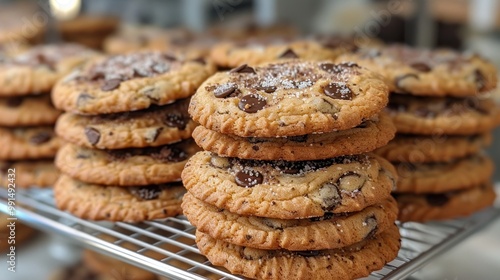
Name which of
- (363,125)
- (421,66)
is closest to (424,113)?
(421,66)

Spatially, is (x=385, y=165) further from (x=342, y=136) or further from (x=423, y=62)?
(x=423, y=62)

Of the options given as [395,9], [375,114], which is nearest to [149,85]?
[375,114]

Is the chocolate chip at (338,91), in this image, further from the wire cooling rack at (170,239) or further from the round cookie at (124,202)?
the round cookie at (124,202)

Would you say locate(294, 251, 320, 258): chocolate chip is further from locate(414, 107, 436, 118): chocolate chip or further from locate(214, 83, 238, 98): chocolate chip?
locate(414, 107, 436, 118): chocolate chip

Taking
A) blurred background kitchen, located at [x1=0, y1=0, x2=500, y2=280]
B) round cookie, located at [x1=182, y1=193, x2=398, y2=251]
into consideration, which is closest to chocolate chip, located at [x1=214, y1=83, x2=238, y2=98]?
round cookie, located at [x1=182, y1=193, x2=398, y2=251]

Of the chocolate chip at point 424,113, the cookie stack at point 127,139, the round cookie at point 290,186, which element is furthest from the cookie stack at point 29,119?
the chocolate chip at point 424,113
